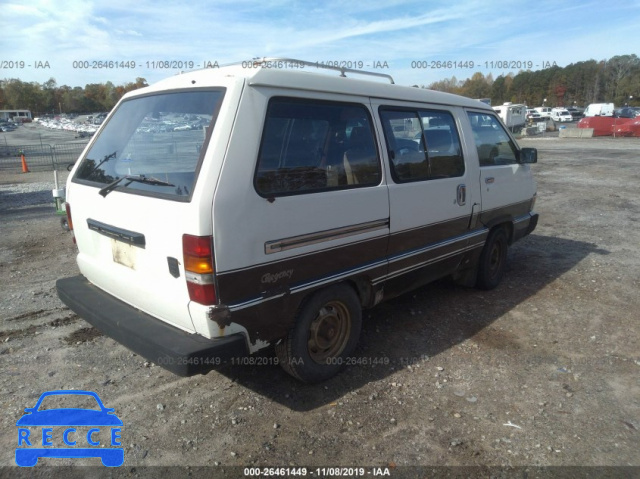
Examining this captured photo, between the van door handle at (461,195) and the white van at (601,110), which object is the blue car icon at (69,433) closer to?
the van door handle at (461,195)

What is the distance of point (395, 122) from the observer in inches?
141

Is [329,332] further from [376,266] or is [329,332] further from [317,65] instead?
[317,65]

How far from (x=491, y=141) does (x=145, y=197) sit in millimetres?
3752

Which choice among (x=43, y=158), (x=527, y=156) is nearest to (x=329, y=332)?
(x=527, y=156)

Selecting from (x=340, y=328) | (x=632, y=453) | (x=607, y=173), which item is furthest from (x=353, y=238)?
(x=607, y=173)

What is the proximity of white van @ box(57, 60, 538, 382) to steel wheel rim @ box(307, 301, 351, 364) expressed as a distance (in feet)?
0.04

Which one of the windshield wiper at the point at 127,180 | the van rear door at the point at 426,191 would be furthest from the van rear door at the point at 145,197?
the van rear door at the point at 426,191

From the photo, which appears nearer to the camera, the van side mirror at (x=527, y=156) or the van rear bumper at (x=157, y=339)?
the van rear bumper at (x=157, y=339)

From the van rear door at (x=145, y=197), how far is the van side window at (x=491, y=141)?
9.94 ft

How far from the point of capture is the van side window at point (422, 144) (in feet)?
11.5

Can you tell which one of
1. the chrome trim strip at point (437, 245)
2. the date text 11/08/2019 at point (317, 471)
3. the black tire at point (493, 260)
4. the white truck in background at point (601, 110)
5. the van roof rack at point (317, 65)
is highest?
the white truck in background at point (601, 110)

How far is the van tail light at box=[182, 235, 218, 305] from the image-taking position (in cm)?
241

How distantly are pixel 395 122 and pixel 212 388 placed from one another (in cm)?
255

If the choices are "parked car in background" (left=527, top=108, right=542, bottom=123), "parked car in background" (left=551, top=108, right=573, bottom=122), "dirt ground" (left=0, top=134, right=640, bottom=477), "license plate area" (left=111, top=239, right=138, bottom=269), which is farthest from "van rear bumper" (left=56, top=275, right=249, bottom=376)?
"parked car in background" (left=551, top=108, right=573, bottom=122)
